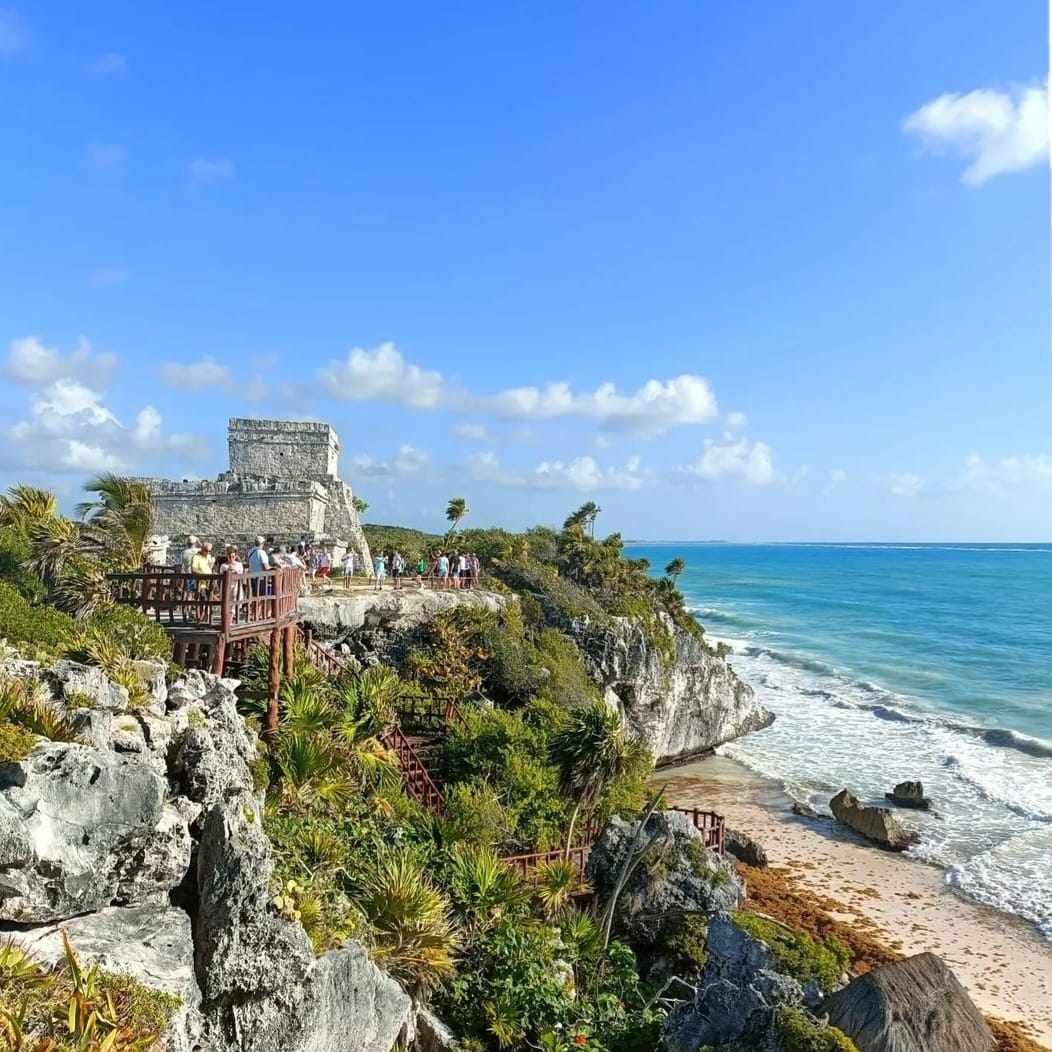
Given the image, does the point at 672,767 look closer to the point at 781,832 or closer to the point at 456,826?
the point at 781,832

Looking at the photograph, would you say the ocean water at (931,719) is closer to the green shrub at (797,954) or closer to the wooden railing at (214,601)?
the green shrub at (797,954)

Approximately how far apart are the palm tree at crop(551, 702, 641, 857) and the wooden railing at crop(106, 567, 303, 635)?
18.8ft

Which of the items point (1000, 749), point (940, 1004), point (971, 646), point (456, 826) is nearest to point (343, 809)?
point (456, 826)

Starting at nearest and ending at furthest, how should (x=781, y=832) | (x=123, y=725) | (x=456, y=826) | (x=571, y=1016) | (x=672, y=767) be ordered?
(x=123, y=725) < (x=571, y=1016) < (x=456, y=826) < (x=781, y=832) < (x=672, y=767)

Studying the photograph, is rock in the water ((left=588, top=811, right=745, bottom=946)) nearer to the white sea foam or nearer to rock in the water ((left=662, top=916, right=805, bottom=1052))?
rock in the water ((left=662, top=916, right=805, bottom=1052))

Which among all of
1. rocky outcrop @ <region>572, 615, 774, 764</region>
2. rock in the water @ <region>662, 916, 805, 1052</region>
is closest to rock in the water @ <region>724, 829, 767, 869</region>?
rocky outcrop @ <region>572, 615, 774, 764</region>

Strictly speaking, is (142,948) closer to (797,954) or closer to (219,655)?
(219,655)

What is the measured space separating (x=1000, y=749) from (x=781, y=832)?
1393 cm

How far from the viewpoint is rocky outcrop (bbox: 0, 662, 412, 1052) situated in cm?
612

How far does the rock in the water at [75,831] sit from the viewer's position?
6.01 metres

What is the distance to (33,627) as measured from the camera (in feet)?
34.9

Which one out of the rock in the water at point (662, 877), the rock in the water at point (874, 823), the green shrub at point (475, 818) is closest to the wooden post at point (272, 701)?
the green shrub at point (475, 818)

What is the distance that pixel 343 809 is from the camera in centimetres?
1127

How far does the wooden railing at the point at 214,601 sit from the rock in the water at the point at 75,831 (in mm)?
5273
